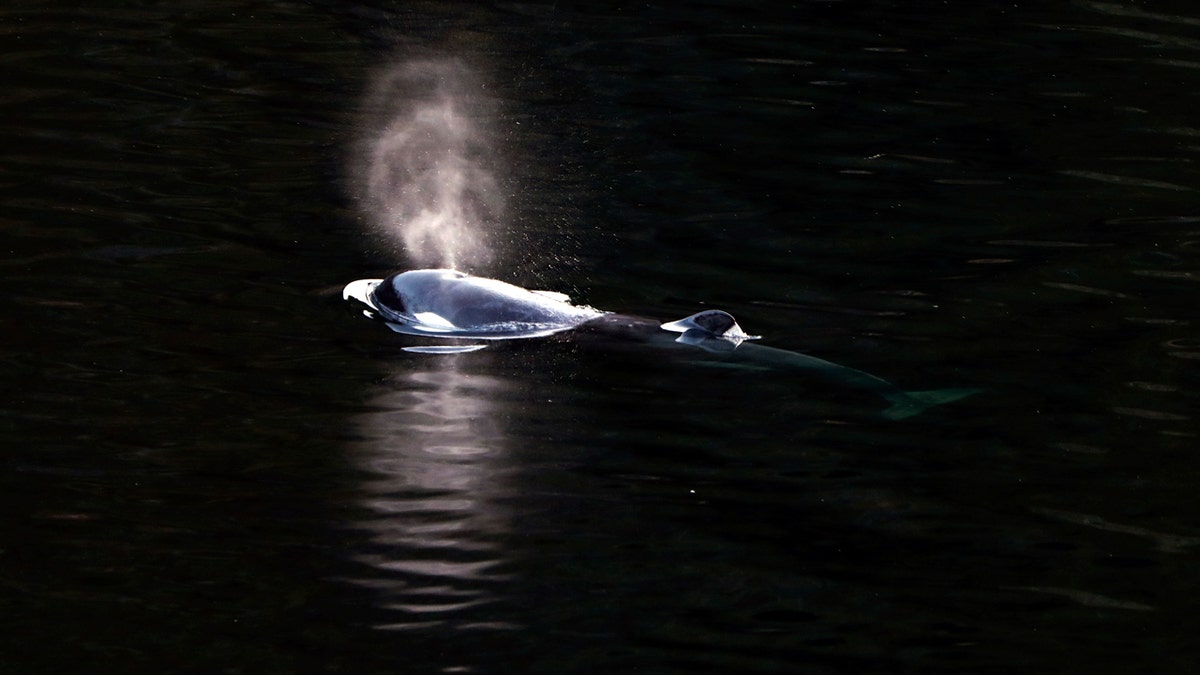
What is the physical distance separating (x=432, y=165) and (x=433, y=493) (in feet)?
25.8

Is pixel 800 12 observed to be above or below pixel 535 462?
above

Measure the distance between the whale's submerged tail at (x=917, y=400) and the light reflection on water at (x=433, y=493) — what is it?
2.27 meters

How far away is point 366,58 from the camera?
19016mm

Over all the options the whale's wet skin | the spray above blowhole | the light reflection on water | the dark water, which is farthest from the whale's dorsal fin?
the spray above blowhole

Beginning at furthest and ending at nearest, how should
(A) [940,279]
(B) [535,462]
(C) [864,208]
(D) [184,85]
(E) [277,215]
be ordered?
1. (D) [184,85]
2. (C) [864,208]
3. (E) [277,215]
4. (A) [940,279]
5. (B) [535,462]

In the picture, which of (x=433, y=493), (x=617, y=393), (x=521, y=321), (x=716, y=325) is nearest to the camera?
(x=433, y=493)

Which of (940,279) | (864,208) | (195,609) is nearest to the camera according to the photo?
(195,609)

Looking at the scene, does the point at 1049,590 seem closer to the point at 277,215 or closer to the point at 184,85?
the point at 277,215

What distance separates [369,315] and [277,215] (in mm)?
2469

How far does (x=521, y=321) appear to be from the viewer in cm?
1097

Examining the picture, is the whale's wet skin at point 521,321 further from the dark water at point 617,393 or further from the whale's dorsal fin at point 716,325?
the dark water at point 617,393

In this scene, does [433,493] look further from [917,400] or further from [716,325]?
[917,400]

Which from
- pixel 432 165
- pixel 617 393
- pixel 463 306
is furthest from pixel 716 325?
pixel 432 165

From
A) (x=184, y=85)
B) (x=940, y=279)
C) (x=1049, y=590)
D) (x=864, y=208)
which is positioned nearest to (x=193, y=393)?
(x=1049, y=590)
